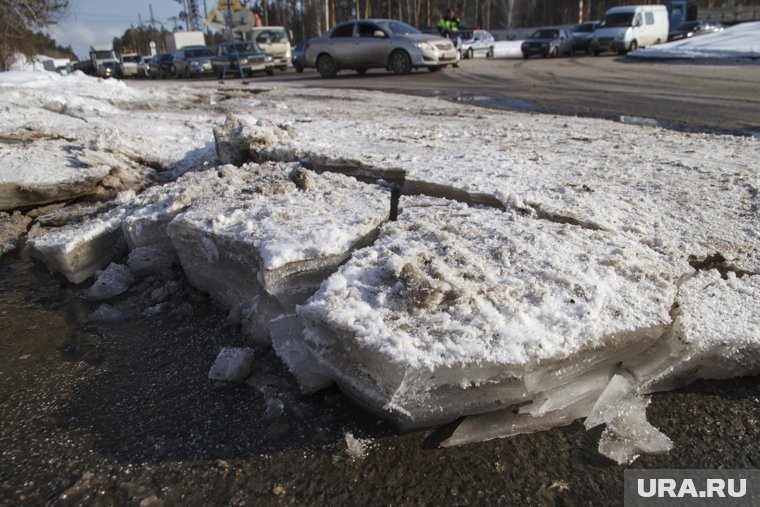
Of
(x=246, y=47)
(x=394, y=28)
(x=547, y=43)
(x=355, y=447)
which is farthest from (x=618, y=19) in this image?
(x=355, y=447)

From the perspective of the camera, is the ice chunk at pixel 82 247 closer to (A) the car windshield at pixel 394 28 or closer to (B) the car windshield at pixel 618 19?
(A) the car windshield at pixel 394 28

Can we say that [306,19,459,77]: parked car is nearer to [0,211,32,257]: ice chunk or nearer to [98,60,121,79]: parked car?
[0,211,32,257]: ice chunk

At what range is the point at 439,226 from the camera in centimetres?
215

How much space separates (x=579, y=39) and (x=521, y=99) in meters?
16.5

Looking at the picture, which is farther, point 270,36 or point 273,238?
point 270,36

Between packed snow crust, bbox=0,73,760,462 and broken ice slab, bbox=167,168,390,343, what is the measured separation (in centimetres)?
1

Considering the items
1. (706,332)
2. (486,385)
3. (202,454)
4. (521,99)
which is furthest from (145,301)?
(521,99)

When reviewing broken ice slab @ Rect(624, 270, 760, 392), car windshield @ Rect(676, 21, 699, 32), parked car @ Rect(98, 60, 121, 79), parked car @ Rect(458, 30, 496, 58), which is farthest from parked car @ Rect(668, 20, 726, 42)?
parked car @ Rect(98, 60, 121, 79)

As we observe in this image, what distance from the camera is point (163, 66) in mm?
25078

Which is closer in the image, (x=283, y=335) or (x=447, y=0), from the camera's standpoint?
(x=283, y=335)

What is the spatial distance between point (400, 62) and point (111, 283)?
11337mm

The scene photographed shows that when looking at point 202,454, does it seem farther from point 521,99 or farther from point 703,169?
point 521,99

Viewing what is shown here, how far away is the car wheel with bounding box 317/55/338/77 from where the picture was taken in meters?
13.6

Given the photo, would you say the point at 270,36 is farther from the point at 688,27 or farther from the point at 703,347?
the point at 688,27
